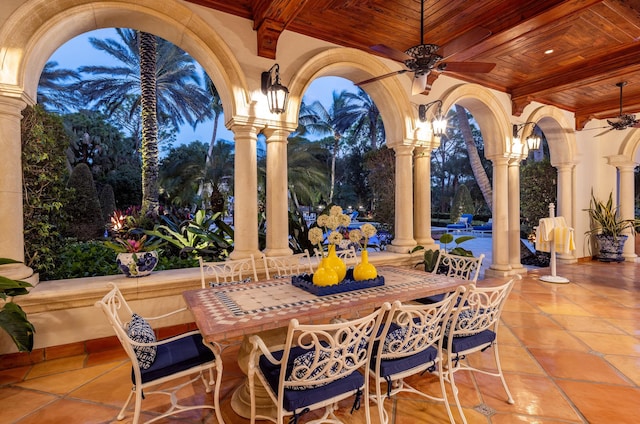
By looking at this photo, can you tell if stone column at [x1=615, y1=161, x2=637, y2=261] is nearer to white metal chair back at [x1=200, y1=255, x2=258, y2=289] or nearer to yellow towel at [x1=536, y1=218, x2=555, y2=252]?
yellow towel at [x1=536, y1=218, x2=555, y2=252]

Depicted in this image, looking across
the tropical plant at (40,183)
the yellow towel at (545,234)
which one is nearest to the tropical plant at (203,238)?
the tropical plant at (40,183)

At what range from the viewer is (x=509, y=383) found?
8.18ft

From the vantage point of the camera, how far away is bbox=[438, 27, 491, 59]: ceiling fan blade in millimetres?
2371

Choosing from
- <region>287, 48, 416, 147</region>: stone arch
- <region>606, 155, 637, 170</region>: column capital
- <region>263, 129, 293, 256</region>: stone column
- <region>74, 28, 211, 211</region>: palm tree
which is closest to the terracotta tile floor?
<region>263, 129, 293, 256</region>: stone column

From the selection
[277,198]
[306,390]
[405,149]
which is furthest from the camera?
[405,149]

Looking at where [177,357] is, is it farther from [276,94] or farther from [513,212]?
[513,212]

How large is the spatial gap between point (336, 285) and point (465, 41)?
2037 mm

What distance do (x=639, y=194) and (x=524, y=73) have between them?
16.6 metres

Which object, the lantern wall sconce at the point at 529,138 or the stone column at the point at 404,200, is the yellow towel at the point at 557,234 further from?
the stone column at the point at 404,200

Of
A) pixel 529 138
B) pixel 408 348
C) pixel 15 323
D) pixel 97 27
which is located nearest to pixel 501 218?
pixel 529 138

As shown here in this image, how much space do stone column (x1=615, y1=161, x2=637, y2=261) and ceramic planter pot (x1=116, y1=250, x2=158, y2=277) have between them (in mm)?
9534

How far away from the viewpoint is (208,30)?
3.41 m

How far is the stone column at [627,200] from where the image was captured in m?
7.64

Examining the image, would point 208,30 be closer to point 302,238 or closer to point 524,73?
point 302,238
